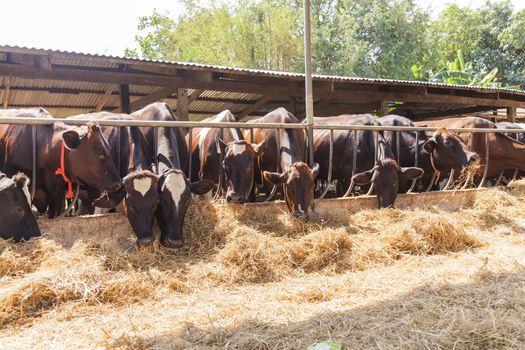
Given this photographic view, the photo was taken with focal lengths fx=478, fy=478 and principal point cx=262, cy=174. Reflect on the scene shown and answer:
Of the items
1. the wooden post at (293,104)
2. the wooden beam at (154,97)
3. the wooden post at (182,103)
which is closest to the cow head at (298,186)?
the wooden post at (182,103)

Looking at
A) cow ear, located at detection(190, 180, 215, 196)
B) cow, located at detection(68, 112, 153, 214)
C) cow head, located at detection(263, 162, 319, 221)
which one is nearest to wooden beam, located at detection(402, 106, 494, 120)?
cow head, located at detection(263, 162, 319, 221)

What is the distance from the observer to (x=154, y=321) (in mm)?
3199

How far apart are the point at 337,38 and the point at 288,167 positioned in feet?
72.6

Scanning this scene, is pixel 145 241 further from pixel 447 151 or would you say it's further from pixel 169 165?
pixel 447 151

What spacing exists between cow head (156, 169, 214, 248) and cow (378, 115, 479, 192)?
11.4 feet

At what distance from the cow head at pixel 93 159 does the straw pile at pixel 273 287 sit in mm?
741

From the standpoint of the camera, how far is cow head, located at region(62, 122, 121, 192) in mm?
4836

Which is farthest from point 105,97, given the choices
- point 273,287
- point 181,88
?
point 273,287

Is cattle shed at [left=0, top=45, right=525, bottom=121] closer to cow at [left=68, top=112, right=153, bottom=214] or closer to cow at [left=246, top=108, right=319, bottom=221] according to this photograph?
cow at [left=246, top=108, right=319, bottom=221]

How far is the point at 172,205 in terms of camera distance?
4535 mm

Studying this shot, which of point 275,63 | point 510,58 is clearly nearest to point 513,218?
point 275,63

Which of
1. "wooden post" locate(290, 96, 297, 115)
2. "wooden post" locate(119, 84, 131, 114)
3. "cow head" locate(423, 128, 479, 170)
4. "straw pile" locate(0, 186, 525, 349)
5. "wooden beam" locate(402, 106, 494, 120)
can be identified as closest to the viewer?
"straw pile" locate(0, 186, 525, 349)

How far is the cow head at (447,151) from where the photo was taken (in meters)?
7.20

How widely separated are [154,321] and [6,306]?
1028mm
